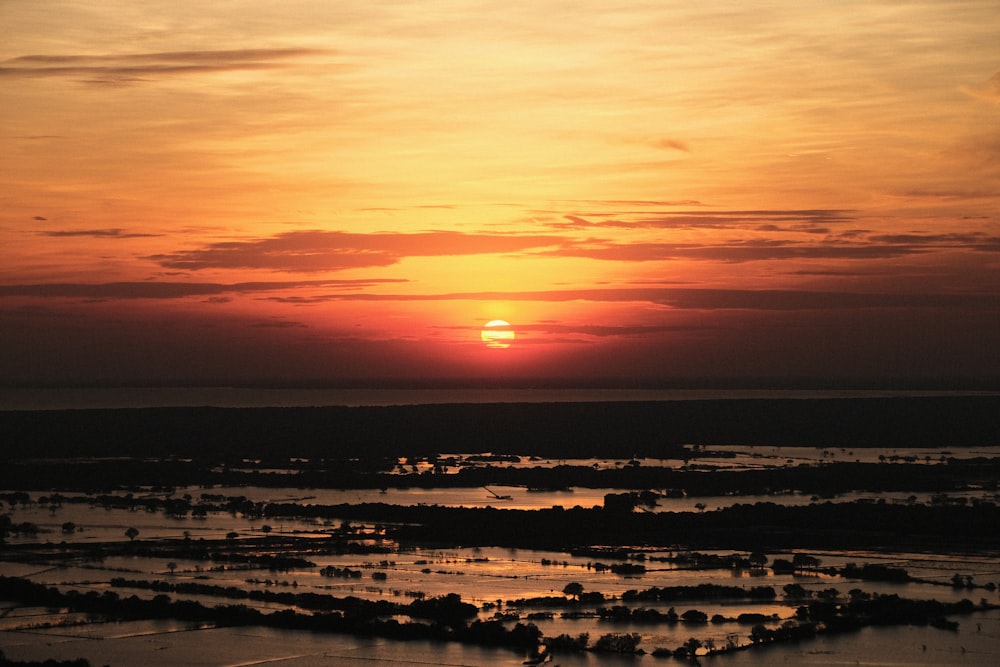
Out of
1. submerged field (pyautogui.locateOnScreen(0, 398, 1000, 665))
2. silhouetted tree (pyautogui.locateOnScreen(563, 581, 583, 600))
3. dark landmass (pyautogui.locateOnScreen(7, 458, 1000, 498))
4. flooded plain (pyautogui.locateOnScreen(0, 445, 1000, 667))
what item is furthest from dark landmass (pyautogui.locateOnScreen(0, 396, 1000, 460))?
silhouetted tree (pyautogui.locateOnScreen(563, 581, 583, 600))

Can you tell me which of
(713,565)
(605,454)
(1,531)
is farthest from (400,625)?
(605,454)

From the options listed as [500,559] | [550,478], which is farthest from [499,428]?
[500,559]

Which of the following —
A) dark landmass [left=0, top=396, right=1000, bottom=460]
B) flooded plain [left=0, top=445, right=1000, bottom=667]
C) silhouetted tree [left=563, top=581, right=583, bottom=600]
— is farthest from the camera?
dark landmass [left=0, top=396, right=1000, bottom=460]

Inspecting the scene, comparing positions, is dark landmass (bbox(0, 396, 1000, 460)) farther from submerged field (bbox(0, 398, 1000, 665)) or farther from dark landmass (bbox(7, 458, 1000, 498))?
dark landmass (bbox(7, 458, 1000, 498))

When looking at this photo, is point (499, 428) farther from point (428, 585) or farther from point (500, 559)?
point (428, 585)

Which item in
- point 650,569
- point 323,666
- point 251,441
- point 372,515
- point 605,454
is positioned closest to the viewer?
point 323,666

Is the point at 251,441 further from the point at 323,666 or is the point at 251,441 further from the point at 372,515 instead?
the point at 323,666
